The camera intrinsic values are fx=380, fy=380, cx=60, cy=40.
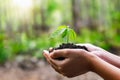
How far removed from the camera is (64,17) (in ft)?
32.4

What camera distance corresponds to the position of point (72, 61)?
2148 millimetres

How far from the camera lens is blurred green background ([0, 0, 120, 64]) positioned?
25.3 feet

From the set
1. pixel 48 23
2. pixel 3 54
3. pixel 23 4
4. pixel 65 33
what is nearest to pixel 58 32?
pixel 65 33

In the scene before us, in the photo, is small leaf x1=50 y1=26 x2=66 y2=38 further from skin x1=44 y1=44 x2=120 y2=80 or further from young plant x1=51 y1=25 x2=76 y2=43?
skin x1=44 y1=44 x2=120 y2=80

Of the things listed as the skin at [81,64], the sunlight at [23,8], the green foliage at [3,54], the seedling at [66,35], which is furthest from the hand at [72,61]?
the sunlight at [23,8]

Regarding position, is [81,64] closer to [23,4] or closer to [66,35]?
[66,35]

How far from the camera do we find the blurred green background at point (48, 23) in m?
7.72

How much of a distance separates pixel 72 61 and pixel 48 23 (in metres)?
7.94

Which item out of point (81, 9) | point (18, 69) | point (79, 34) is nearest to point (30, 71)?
point (18, 69)

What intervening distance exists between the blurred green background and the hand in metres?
5.04

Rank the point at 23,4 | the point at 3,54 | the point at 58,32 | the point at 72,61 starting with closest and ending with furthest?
the point at 72,61 → the point at 58,32 → the point at 3,54 → the point at 23,4

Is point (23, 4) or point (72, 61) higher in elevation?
point (72, 61)

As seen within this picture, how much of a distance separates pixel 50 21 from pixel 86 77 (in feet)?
15.4

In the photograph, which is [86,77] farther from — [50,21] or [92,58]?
[50,21]
